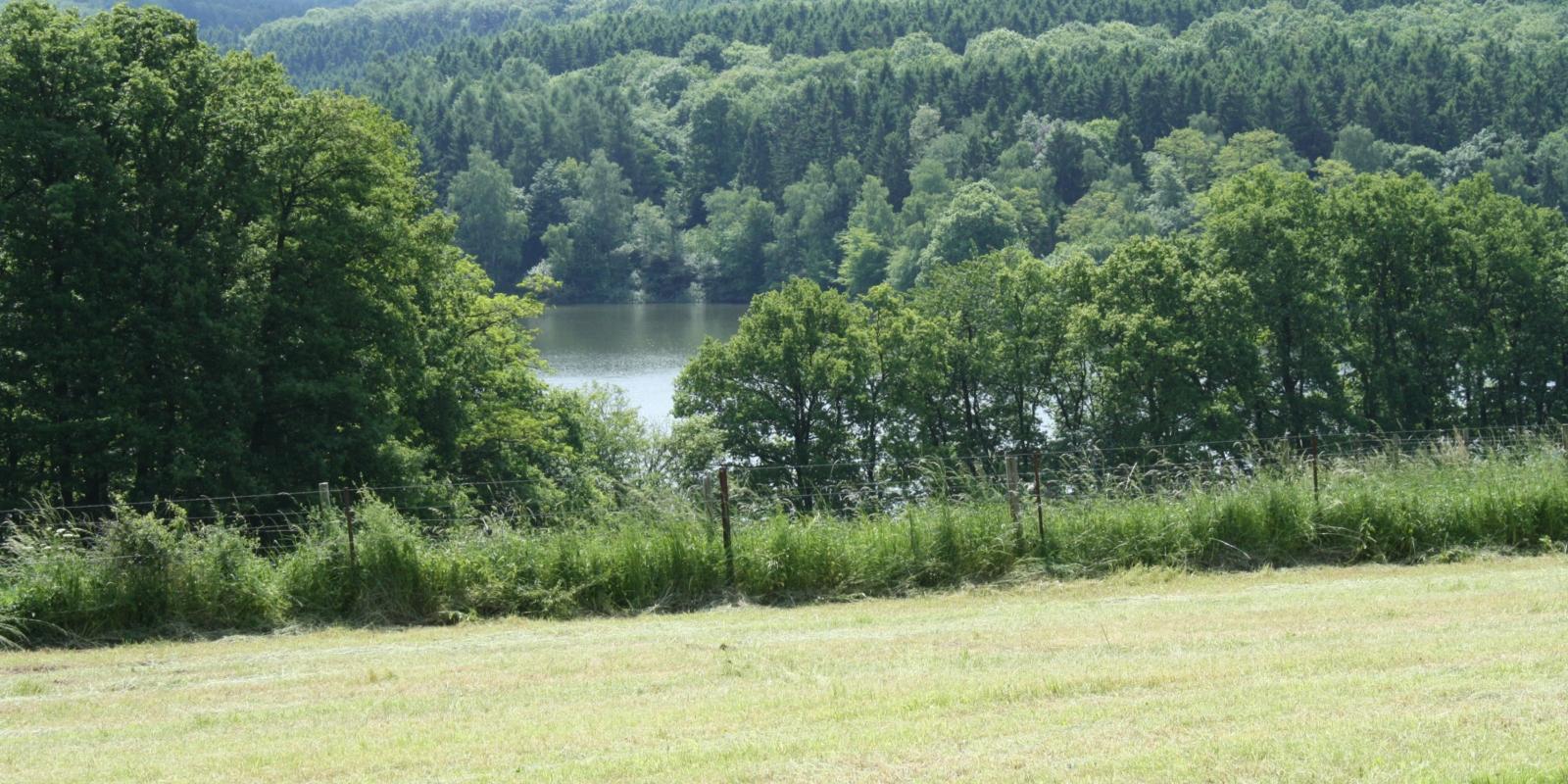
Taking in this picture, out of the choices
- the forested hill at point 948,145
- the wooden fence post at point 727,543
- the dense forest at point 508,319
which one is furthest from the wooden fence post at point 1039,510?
the forested hill at point 948,145

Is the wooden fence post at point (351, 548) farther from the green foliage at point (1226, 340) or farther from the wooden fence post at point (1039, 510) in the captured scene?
the green foliage at point (1226, 340)

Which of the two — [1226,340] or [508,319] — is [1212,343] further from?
[508,319]

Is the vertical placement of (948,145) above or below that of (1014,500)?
above

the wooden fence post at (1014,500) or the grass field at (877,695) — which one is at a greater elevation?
the wooden fence post at (1014,500)

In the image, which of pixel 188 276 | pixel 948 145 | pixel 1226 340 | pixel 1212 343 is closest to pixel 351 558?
pixel 188 276

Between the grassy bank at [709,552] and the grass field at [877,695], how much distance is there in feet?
2.14

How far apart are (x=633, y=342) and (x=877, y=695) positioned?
87.4 meters

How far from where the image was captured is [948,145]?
16150cm

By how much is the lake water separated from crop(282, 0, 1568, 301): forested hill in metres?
13.9

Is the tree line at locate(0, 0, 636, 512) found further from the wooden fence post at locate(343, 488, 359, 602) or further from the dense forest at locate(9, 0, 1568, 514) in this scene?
the wooden fence post at locate(343, 488, 359, 602)

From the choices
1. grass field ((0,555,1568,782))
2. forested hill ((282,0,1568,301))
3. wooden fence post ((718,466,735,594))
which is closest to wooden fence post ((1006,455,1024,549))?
grass field ((0,555,1568,782))

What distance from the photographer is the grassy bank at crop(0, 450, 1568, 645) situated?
14.1 m

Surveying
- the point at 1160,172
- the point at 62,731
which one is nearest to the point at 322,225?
the point at 62,731

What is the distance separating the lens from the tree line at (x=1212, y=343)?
49.8 m
